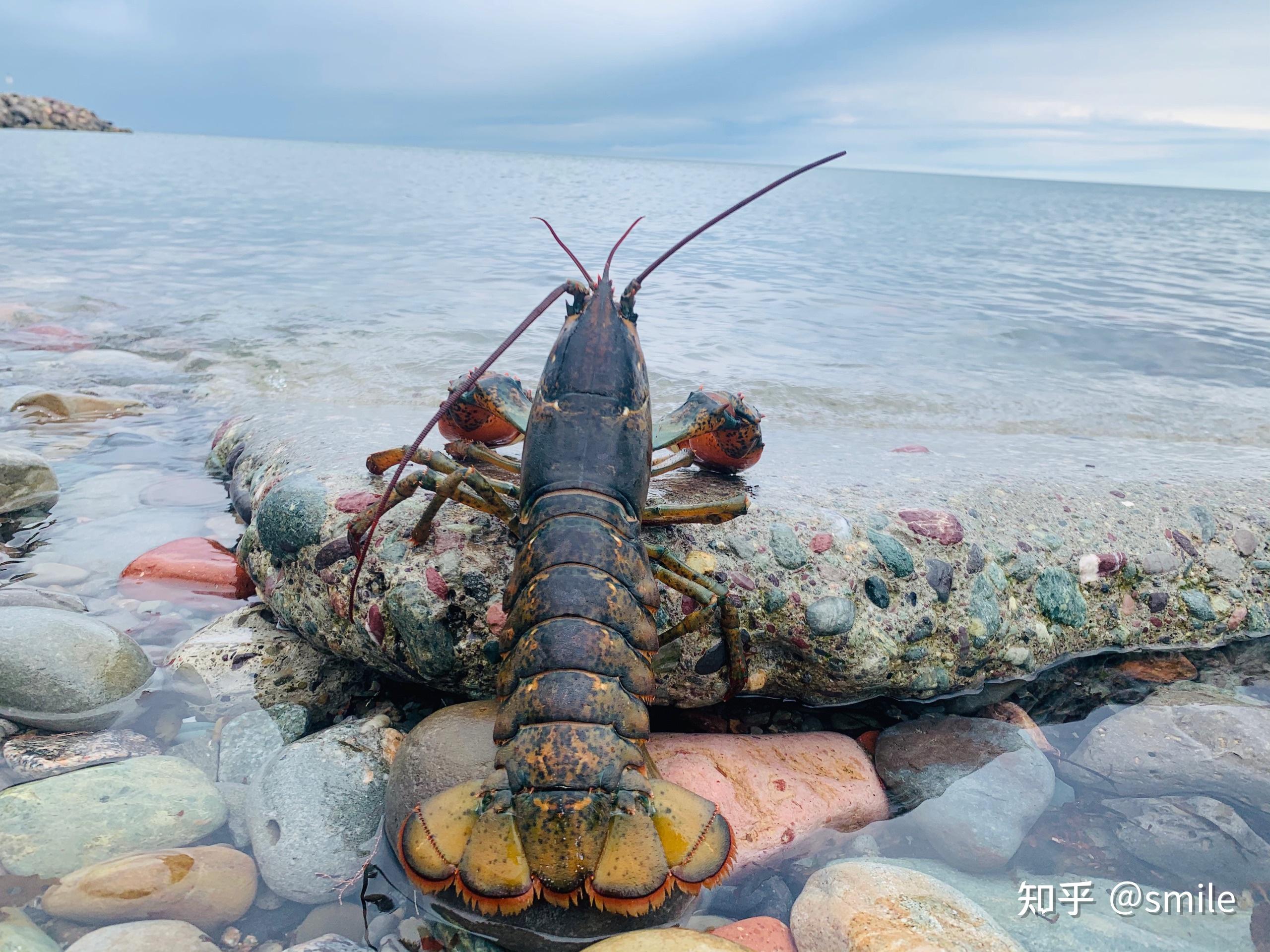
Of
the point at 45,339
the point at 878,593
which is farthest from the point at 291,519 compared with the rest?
the point at 45,339

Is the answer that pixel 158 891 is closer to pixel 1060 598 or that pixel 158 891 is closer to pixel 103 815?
pixel 103 815

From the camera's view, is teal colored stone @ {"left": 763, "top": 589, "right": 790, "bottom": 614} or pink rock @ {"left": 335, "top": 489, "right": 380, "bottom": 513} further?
pink rock @ {"left": 335, "top": 489, "right": 380, "bottom": 513}

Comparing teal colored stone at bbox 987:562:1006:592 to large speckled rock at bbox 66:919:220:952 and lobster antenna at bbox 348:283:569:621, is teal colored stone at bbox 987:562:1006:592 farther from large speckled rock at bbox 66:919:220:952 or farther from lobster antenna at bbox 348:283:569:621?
large speckled rock at bbox 66:919:220:952

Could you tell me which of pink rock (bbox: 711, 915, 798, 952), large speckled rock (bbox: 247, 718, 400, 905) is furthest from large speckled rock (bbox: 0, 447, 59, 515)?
pink rock (bbox: 711, 915, 798, 952)

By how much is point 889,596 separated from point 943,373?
7.91 m

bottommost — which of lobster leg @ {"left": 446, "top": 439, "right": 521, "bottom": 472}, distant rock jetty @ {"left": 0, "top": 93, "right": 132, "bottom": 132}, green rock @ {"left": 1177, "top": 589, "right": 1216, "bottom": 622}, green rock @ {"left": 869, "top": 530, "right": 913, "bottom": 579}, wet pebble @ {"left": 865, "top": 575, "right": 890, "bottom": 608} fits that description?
green rock @ {"left": 1177, "top": 589, "right": 1216, "bottom": 622}

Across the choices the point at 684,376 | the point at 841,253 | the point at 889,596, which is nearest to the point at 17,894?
the point at 889,596

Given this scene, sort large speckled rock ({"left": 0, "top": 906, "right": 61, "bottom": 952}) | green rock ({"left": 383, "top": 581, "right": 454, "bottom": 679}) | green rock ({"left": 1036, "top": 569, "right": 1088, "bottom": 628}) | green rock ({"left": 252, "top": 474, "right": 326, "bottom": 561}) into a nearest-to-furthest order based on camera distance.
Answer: large speckled rock ({"left": 0, "top": 906, "right": 61, "bottom": 952})
green rock ({"left": 383, "top": 581, "right": 454, "bottom": 679})
green rock ({"left": 252, "top": 474, "right": 326, "bottom": 561})
green rock ({"left": 1036, "top": 569, "right": 1088, "bottom": 628})

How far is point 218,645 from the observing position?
Answer: 3.98 m

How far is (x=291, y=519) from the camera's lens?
157 inches

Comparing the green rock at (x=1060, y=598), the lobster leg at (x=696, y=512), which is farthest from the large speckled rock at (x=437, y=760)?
the green rock at (x=1060, y=598)

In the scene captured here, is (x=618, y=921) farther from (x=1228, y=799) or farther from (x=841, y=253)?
(x=841, y=253)

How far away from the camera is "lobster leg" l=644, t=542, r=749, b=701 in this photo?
11.4 ft

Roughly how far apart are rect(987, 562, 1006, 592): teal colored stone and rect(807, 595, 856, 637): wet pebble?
0.81 meters
